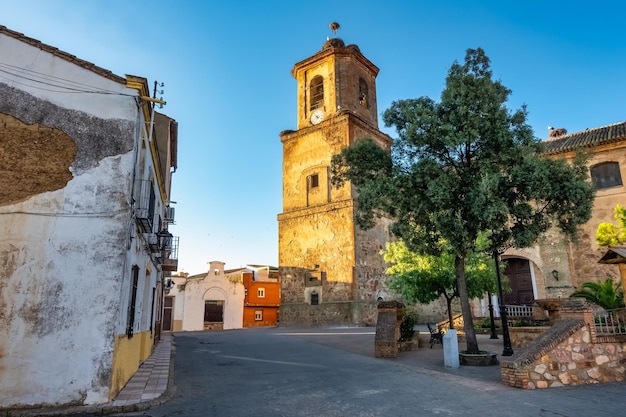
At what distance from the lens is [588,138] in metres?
22.4

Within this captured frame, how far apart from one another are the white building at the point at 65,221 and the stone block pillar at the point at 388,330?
263 inches

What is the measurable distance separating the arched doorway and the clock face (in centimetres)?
1495

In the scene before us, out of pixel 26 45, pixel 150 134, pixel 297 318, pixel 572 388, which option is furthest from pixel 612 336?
pixel 297 318

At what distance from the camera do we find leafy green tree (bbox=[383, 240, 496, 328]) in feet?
51.3

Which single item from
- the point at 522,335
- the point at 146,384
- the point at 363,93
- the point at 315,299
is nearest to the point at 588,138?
the point at 363,93

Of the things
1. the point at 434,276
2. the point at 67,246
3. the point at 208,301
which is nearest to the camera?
the point at 67,246

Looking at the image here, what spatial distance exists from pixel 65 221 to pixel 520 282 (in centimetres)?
2299

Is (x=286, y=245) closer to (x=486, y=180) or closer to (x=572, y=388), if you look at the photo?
(x=486, y=180)

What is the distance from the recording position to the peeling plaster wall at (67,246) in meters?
6.46

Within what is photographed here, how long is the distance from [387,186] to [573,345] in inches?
213

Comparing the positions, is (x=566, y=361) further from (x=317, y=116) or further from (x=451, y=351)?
(x=317, y=116)

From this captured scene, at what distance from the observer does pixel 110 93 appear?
7906mm

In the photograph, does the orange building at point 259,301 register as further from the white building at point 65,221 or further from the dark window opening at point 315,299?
the white building at point 65,221

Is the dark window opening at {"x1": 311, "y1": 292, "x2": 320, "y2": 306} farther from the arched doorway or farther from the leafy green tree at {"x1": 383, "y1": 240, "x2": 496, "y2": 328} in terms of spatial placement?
the arched doorway
